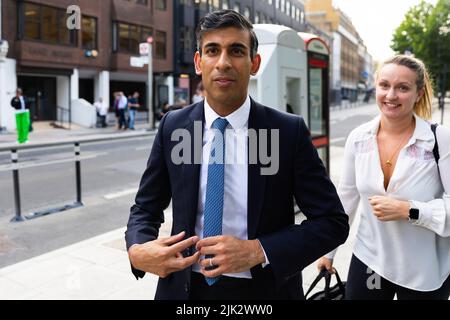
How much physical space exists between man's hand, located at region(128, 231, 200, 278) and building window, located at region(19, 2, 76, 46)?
71.2 ft

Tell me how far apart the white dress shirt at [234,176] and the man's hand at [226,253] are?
166mm

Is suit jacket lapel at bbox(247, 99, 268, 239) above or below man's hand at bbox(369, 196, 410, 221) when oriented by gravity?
above

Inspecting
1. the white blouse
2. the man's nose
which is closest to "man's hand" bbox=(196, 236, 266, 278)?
the man's nose

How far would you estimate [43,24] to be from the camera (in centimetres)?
2233

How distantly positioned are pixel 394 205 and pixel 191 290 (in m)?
1.02

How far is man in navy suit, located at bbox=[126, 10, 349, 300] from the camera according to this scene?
5.23 feet

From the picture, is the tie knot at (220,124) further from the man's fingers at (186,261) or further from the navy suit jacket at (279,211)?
the man's fingers at (186,261)

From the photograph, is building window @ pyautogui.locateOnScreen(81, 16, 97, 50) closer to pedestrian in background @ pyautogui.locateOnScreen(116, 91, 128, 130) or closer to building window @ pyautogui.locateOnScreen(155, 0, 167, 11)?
pedestrian in background @ pyautogui.locateOnScreen(116, 91, 128, 130)

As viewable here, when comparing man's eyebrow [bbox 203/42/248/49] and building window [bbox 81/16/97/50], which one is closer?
man's eyebrow [bbox 203/42/248/49]

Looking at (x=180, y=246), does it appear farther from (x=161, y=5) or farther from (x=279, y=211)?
(x=161, y=5)

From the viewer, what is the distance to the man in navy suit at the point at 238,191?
159 cm

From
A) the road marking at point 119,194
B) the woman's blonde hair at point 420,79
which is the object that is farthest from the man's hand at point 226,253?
the road marking at point 119,194
